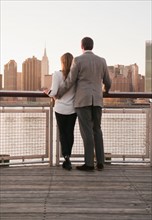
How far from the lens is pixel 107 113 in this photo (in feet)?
20.9

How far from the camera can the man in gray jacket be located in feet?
18.5

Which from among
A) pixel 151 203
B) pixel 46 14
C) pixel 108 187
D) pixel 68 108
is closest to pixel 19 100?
pixel 68 108

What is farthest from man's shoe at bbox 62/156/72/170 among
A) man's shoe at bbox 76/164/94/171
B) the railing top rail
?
the railing top rail

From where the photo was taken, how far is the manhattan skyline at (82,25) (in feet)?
124

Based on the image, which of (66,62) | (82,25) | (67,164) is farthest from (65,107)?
(82,25)

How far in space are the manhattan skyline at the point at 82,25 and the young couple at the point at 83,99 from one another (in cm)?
2866

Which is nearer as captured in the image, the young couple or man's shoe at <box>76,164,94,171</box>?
the young couple

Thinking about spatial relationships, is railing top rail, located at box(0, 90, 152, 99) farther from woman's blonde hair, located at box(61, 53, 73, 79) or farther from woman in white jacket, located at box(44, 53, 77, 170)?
woman's blonde hair, located at box(61, 53, 73, 79)

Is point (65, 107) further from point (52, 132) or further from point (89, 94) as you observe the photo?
point (52, 132)

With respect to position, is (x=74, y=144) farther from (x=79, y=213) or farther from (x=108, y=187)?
(x=79, y=213)

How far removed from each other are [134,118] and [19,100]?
149 centimetres

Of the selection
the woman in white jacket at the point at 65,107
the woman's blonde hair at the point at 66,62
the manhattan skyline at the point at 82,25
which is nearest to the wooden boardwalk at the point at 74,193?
the woman in white jacket at the point at 65,107

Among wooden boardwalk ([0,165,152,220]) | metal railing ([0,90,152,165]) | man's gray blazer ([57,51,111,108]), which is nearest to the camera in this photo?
wooden boardwalk ([0,165,152,220])

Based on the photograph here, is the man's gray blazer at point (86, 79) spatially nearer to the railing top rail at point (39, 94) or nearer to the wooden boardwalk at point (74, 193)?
the railing top rail at point (39, 94)
